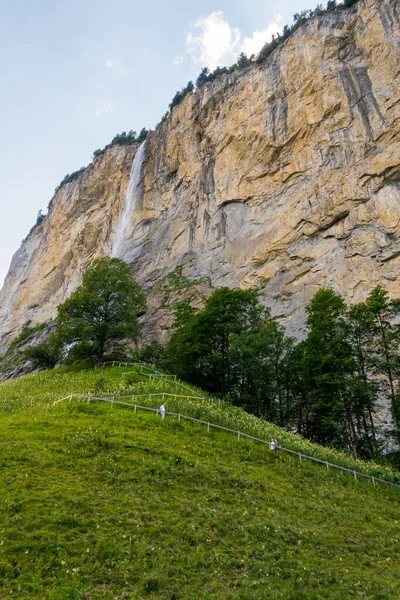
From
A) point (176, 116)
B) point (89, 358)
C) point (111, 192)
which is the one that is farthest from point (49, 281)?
point (89, 358)

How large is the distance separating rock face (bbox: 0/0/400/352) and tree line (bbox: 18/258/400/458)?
23.1 feet

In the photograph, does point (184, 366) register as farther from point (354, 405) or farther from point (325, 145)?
point (325, 145)

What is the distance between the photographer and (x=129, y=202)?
79188 mm

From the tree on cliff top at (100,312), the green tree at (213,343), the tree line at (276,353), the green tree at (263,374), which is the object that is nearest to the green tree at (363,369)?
the tree line at (276,353)

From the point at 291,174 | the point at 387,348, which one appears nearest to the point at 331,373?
the point at 387,348

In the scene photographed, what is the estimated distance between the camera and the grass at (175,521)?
10.4 meters

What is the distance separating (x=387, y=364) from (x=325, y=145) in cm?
3195

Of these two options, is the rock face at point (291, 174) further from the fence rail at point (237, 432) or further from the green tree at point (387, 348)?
the fence rail at point (237, 432)

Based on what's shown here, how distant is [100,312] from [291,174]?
28.9m

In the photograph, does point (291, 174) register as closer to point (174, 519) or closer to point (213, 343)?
point (213, 343)

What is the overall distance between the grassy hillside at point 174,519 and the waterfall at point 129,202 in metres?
56.9

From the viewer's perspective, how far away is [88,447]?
16.8m

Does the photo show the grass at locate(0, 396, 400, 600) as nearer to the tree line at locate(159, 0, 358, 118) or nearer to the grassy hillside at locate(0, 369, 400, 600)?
the grassy hillside at locate(0, 369, 400, 600)

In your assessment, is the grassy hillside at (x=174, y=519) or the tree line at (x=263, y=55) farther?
the tree line at (x=263, y=55)
